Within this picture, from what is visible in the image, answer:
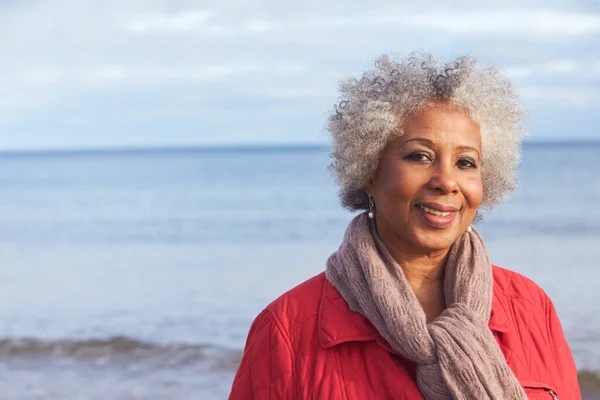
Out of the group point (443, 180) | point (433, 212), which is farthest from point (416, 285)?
point (443, 180)

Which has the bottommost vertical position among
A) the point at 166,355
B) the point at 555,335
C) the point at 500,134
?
the point at 166,355

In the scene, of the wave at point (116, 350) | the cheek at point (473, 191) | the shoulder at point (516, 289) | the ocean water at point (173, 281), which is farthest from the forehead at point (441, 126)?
the wave at point (116, 350)

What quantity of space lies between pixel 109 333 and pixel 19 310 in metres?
1.97

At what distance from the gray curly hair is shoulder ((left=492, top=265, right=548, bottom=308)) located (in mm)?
268

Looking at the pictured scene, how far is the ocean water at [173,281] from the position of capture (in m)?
8.63

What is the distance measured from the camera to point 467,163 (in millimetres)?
2752

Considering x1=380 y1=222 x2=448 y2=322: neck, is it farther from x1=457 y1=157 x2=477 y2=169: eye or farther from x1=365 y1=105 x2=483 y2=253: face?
x1=457 y1=157 x2=477 y2=169: eye

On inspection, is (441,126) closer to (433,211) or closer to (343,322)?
(433,211)

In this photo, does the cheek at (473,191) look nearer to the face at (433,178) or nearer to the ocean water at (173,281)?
the face at (433,178)

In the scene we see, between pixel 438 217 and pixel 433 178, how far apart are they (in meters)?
0.12

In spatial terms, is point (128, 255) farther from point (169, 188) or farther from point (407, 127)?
point (169, 188)

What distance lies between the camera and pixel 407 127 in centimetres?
273

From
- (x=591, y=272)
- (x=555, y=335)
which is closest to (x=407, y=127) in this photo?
(x=555, y=335)

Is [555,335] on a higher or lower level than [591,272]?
higher
